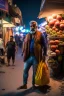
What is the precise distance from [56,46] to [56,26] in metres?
1.13

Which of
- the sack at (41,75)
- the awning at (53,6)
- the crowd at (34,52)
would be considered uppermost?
the awning at (53,6)

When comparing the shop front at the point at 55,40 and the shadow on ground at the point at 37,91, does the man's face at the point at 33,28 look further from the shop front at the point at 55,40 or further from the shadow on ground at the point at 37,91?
the shadow on ground at the point at 37,91

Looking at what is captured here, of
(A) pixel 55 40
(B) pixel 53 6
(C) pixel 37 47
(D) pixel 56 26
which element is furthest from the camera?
(D) pixel 56 26

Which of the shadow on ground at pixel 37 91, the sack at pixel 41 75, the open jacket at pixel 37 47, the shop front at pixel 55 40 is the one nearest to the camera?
the shadow on ground at pixel 37 91

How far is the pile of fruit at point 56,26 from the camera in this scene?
35.5 feet

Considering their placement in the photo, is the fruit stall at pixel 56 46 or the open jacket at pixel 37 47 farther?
the fruit stall at pixel 56 46

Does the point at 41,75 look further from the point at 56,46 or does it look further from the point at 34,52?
the point at 56,46

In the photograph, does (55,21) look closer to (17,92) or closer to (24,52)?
(24,52)

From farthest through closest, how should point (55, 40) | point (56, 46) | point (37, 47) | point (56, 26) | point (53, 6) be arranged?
1. point (56, 26)
2. point (55, 40)
3. point (56, 46)
4. point (53, 6)
5. point (37, 47)

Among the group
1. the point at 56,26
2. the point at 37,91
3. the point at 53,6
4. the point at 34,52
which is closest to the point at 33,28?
the point at 34,52

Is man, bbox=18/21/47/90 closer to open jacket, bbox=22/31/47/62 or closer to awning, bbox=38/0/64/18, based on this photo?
open jacket, bbox=22/31/47/62

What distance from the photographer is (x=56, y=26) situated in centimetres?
1112

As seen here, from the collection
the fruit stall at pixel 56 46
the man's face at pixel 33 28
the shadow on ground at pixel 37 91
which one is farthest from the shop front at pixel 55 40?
the shadow on ground at pixel 37 91

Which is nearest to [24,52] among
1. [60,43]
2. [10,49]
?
[60,43]
